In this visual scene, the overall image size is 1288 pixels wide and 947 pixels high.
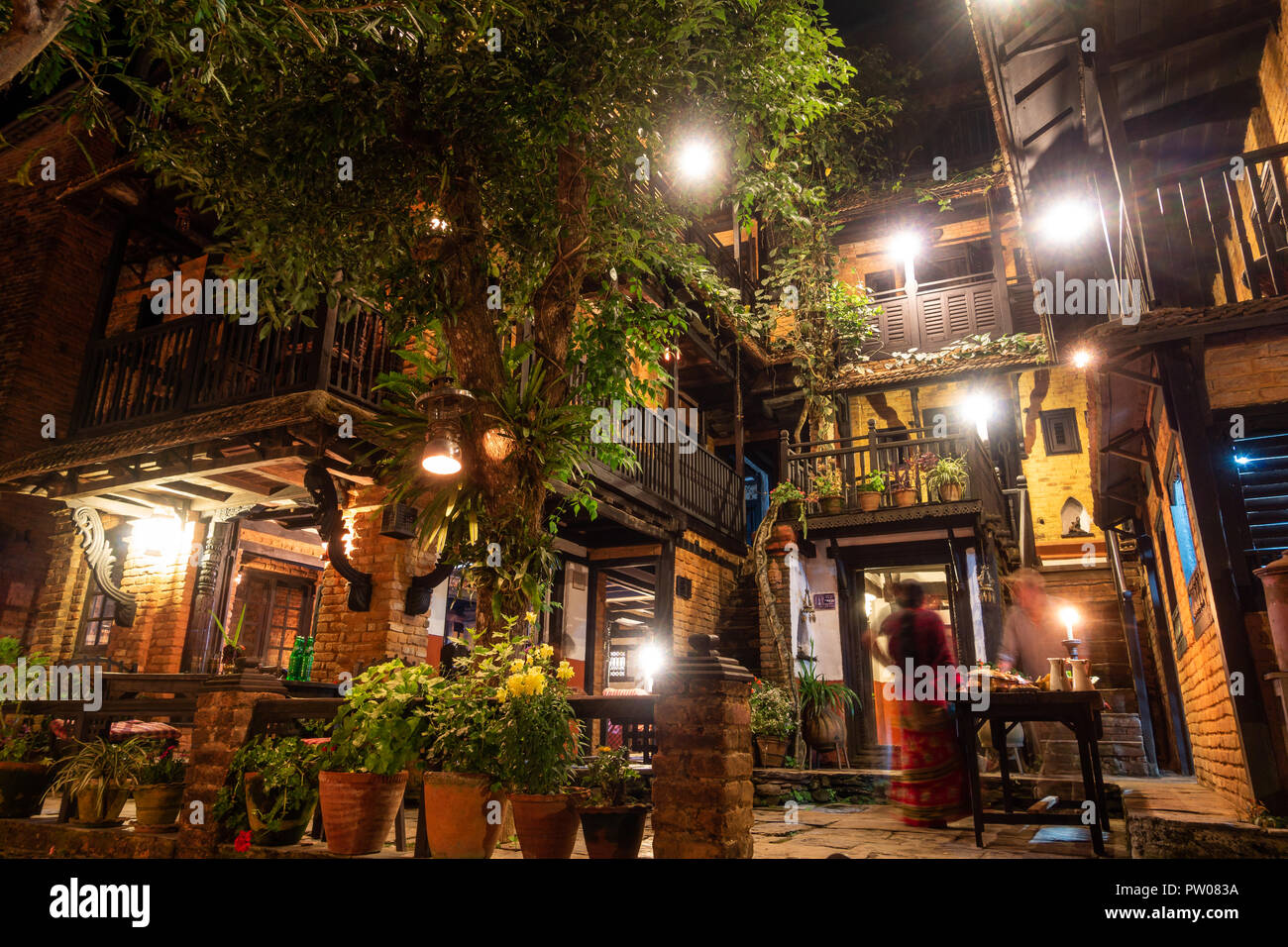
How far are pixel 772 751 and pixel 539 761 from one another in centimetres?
606

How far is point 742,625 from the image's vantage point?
12445mm

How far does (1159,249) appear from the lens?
548 centimetres

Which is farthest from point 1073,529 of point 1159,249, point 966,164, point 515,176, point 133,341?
point 133,341

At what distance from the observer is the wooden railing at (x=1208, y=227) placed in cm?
491

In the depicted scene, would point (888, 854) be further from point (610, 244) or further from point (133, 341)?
point (133, 341)

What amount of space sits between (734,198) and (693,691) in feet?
19.1

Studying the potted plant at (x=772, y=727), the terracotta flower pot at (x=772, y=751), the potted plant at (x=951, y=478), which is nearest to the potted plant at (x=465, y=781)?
the potted plant at (x=772, y=727)

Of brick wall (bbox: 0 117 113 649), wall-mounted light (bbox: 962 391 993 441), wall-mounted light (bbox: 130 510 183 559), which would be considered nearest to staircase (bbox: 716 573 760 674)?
wall-mounted light (bbox: 962 391 993 441)

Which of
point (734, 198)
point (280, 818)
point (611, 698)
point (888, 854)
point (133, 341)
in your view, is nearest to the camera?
point (611, 698)

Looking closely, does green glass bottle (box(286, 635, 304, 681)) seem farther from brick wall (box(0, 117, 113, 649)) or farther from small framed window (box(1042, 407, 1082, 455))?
small framed window (box(1042, 407, 1082, 455))

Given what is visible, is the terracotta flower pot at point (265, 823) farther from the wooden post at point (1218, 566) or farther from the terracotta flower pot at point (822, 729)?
the terracotta flower pot at point (822, 729)

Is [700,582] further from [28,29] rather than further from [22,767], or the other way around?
[28,29]

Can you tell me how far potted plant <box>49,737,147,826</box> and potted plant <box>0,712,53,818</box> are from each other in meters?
0.61

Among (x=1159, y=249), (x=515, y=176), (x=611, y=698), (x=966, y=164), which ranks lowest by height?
(x=611, y=698)
